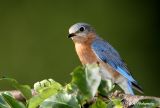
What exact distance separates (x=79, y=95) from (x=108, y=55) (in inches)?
96.9

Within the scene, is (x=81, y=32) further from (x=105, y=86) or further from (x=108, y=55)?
(x=105, y=86)

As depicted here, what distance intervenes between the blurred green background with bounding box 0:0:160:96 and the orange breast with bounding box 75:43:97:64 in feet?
3.14

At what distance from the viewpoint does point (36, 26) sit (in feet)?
15.1

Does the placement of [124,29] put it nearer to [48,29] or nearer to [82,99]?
[48,29]

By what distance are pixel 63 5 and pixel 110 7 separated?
0.38 meters

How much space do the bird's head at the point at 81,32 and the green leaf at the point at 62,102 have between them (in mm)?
2369

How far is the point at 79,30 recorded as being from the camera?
334 cm

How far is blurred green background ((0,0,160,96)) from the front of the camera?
4391 mm

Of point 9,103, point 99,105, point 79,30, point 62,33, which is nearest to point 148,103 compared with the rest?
point 99,105

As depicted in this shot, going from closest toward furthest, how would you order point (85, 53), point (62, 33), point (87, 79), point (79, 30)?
point (87, 79) → point (85, 53) → point (79, 30) → point (62, 33)

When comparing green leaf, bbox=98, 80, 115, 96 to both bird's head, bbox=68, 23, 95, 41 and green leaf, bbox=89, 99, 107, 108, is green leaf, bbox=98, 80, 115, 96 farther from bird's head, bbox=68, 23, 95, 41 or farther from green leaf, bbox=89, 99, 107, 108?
bird's head, bbox=68, 23, 95, 41

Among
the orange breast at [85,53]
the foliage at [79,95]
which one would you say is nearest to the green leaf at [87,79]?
the foliage at [79,95]

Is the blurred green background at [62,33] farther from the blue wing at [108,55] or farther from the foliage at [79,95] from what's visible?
the foliage at [79,95]

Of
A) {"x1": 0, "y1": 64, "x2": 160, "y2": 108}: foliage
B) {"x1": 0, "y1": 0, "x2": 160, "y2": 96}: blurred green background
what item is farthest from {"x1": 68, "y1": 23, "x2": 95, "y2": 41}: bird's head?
{"x1": 0, "y1": 64, "x2": 160, "y2": 108}: foliage
